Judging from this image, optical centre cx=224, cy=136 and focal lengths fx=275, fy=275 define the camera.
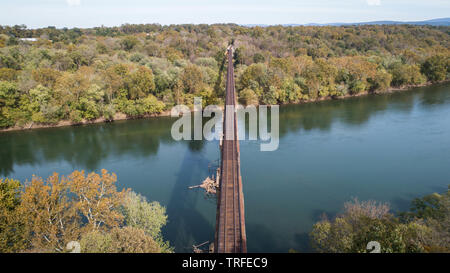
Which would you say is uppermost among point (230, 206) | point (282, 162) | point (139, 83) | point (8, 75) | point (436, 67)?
point (436, 67)

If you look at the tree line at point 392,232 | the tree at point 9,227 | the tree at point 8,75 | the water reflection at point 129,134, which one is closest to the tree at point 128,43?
the tree at point 8,75

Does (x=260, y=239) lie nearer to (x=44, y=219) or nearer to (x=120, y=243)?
(x=120, y=243)

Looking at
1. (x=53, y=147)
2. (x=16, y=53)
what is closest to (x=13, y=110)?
(x=53, y=147)

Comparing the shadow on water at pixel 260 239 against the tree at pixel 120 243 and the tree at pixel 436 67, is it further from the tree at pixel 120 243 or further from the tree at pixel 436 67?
the tree at pixel 436 67

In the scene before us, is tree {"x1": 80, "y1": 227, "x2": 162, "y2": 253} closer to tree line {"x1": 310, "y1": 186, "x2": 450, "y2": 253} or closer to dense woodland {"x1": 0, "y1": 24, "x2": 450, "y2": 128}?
tree line {"x1": 310, "y1": 186, "x2": 450, "y2": 253}

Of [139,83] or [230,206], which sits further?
[139,83]

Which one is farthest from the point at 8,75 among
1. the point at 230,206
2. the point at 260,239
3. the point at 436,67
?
the point at 436,67

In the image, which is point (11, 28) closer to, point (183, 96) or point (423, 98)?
point (183, 96)

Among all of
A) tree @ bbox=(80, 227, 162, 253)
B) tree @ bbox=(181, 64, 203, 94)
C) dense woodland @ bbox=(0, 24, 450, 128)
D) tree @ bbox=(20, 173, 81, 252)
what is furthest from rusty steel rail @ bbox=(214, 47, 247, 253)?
dense woodland @ bbox=(0, 24, 450, 128)
